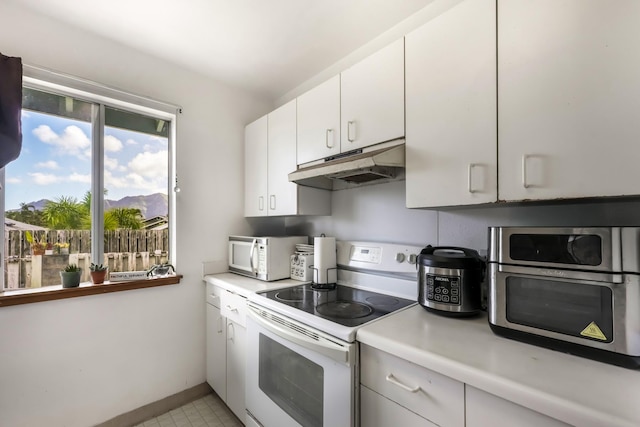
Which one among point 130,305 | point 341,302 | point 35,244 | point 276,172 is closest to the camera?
point 341,302

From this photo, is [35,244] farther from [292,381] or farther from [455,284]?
[455,284]

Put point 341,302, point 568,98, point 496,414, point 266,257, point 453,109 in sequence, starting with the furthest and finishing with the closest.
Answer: point 266,257 < point 341,302 < point 453,109 < point 568,98 < point 496,414

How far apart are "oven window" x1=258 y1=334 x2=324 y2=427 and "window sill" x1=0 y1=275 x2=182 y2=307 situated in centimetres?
95

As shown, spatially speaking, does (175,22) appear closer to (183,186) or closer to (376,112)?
(183,186)

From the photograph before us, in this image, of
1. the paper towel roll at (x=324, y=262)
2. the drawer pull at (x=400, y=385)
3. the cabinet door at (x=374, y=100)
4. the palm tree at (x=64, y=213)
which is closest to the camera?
the drawer pull at (x=400, y=385)

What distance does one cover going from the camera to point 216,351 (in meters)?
1.97

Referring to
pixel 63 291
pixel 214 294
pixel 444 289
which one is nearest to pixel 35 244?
pixel 63 291

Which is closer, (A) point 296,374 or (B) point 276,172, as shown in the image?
(A) point 296,374

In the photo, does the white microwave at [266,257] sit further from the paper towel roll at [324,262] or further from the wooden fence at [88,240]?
the wooden fence at [88,240]

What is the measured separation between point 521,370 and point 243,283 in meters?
1.53

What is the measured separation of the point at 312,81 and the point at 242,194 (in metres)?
1.11

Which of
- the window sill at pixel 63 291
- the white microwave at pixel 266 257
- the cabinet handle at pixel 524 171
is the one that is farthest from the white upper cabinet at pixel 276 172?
the cabinet handle at pixel 524 171

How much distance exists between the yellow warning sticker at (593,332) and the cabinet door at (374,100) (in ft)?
3.10

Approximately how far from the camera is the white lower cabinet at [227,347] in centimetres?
169
